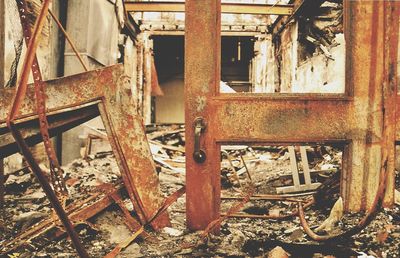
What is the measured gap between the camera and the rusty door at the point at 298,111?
225 cm

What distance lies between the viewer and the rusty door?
7.38ft

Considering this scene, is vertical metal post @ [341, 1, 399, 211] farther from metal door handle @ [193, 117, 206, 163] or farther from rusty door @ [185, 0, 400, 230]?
metal door handle @ [193, 117, 206, 163]

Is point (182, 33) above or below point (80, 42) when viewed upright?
above

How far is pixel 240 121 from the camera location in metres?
2.29

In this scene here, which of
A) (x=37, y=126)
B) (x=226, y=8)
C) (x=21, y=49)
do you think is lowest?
(x=37, y=126)

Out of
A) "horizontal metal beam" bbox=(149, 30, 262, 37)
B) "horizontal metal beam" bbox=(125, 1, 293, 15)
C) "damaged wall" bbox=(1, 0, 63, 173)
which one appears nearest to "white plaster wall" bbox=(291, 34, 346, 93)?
"horizontal metal beam" bbox=(125, 1, 293, 15)

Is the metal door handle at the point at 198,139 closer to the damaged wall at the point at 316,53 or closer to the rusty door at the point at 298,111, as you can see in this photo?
the rusty door at the point at 298,111

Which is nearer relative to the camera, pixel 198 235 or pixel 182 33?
pixel 198 235

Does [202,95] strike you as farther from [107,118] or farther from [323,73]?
[323,73]

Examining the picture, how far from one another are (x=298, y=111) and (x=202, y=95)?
2.24ft

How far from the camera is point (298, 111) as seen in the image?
2.29m

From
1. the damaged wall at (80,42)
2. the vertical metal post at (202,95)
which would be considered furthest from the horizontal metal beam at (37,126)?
the damaged wall at (80,42)

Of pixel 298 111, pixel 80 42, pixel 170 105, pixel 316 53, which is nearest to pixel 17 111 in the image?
pixel 298 111

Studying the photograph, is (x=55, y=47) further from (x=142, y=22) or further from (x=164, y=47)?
(x=164, y=47)
